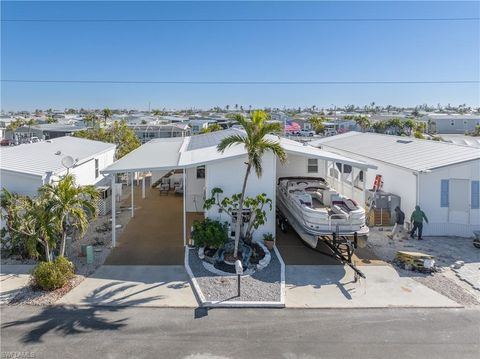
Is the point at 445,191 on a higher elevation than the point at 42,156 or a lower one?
lower

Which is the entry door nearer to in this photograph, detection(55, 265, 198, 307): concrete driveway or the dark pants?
the dark pants

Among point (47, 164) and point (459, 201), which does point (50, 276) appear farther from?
point (459, 201)

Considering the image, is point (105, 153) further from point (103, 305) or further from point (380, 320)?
point (380, 320)

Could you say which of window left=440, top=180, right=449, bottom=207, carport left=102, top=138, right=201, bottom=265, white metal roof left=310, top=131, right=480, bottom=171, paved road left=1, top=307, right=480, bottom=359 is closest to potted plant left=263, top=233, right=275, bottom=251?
carport left=102, top=138, right=201, bottom=265

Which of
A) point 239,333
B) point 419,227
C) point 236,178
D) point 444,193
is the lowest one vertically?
point 239,333

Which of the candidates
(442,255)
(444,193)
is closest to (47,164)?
(442,255)

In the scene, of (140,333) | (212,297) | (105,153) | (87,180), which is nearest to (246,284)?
(212,297)
